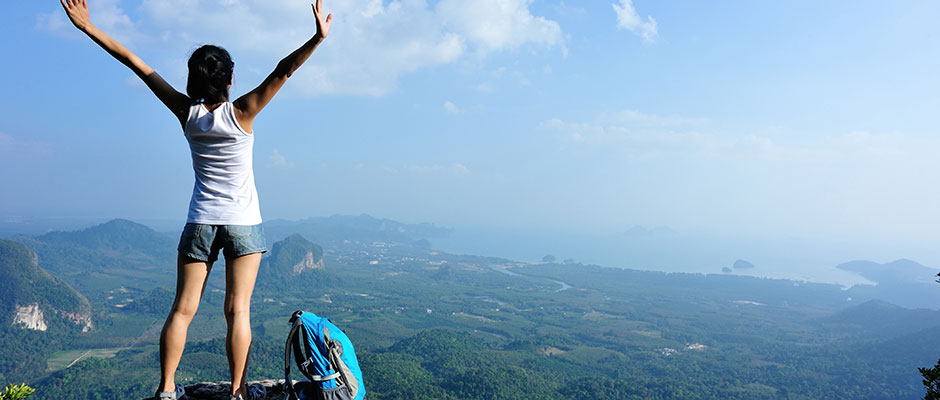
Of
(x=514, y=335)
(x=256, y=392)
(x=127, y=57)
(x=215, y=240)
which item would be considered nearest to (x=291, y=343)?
(x=256, y=392)

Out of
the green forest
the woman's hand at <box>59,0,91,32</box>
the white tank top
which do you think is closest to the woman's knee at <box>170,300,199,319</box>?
the white tank top

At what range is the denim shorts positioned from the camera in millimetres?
2012

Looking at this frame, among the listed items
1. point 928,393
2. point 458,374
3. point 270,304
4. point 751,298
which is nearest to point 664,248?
point 751,298

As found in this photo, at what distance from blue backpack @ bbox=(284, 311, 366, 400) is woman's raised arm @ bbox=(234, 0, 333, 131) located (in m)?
0.96

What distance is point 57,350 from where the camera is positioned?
4644 cm

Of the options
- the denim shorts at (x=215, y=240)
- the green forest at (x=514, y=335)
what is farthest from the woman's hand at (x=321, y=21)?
the green forest at (x=514, y=335)

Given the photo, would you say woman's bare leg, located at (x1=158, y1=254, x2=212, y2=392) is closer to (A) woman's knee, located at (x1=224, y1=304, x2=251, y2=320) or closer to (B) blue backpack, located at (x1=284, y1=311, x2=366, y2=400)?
(A) woman's knee, located at (x1=224, y1=304, x2=251, y2=320)

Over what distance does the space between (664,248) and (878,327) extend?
428 ft

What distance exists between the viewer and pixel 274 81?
191cm

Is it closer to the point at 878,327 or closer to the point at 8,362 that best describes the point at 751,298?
the point at 878,327

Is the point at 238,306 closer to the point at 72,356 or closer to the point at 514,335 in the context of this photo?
the point at 72,356

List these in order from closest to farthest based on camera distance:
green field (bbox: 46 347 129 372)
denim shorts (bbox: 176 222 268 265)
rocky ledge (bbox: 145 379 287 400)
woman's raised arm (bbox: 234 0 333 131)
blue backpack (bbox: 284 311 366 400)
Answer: woman's raised arm (bbox: 234 0 333 131) < denim shorts (bbox: 176 222 268 265) < blue backpack (bbox: 284 311 366 400) < rocky ledge (bbox: 145 379 287 400) < green field (bbox: 46 347 129 372)

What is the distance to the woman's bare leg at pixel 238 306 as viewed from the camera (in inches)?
83.0

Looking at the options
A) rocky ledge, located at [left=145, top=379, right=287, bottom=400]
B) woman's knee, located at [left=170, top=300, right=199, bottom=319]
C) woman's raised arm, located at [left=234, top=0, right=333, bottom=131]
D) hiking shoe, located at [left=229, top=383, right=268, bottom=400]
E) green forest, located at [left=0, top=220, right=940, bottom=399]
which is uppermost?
woman's raised arm, located at [left=234, top=0, right=333, bottom=131]
